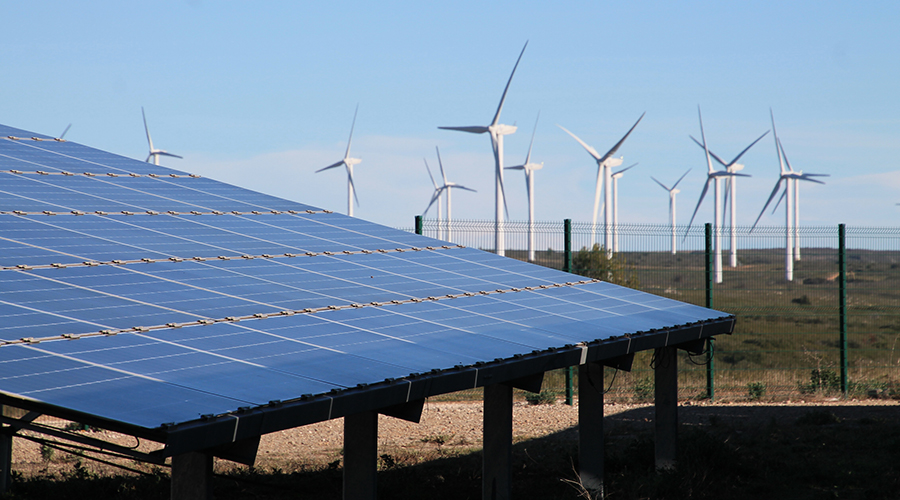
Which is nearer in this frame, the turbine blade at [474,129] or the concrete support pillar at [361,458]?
the concrete support pillar at [361,458]

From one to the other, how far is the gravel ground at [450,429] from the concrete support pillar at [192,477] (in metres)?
9.95

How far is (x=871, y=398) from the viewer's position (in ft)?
75.3

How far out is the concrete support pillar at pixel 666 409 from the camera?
13531 millimetres

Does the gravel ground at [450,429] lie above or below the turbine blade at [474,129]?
below

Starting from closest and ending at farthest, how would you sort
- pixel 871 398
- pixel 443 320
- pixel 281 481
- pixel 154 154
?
pixel 443 320 < pixel 281 481 < pixel 871 398 < pixel 154 154

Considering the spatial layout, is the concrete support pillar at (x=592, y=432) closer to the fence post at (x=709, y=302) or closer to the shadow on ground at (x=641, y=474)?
the shadow on ground at (x=641, y=474)

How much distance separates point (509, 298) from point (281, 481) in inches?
236

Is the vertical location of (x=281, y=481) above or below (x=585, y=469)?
below

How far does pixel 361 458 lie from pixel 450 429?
37.5ft

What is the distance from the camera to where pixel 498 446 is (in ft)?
35.8

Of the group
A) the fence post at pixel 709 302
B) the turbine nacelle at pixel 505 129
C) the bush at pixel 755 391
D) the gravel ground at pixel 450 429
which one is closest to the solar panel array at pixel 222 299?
the gravel ground at pixel 450 429

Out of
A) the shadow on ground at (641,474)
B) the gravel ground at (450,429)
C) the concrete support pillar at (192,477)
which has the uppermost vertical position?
the concrete support pillar at (192,477)

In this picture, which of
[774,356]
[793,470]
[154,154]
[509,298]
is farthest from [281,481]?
[154,154]

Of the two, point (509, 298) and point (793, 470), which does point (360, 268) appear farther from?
point (793, 470)
